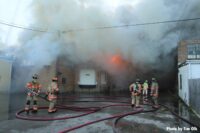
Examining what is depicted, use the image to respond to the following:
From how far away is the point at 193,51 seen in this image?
14492 millimetres

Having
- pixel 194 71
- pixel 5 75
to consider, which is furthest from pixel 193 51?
pixel 5 75

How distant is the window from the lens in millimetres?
14272

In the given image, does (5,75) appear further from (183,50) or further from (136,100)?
(183,50)

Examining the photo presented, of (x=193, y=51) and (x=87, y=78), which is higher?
(x=193, y=51)

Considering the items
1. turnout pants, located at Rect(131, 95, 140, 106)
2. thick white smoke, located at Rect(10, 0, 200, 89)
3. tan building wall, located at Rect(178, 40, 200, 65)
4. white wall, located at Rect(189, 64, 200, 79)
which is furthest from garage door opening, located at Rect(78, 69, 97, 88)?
white wall, located at Rect(189, 64, 200, 79)

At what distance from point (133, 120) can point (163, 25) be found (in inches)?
443

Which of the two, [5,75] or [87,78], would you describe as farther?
[87,78]

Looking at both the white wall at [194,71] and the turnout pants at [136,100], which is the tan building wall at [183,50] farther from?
the turnout pants at [136,100]

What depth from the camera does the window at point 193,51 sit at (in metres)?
14.3

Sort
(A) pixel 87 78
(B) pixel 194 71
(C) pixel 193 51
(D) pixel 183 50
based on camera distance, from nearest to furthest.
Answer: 1. (B) pixel 194 71
2. (C) pixel 193 51
3. (D) pixel 183 50
4. (A) pixel 87 78

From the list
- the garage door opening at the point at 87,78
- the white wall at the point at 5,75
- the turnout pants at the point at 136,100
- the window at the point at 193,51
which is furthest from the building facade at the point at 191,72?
the white wall at the point at 5,75

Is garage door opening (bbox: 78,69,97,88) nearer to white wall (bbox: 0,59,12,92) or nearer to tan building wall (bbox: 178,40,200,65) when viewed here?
white wall (bbox: 0,59,12,92)

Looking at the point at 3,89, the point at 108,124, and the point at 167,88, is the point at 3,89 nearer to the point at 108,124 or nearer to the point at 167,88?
the point at 108,124

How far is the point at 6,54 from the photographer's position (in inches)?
640
